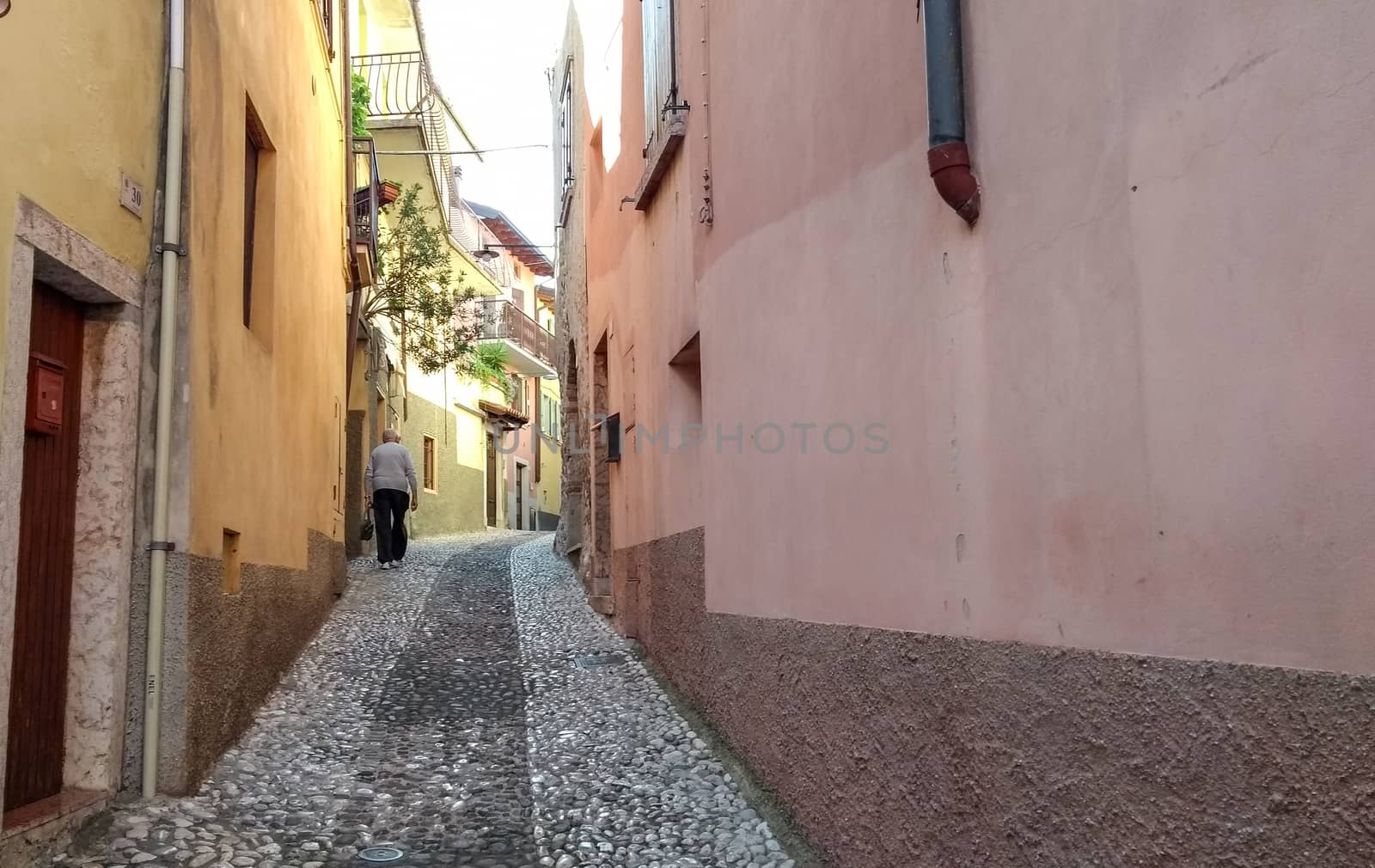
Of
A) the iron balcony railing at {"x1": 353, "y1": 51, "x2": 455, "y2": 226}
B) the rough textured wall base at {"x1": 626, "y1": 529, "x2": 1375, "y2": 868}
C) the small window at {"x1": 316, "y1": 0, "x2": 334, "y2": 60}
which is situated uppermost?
the iron balcony railing at {"x1": 353, "y1": 51, "x2": 455, "y2": 226}

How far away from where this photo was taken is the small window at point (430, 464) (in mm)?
21141

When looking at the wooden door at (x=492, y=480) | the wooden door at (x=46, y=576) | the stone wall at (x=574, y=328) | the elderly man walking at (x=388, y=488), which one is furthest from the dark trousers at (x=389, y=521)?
the wooden door at (x=492, y=480)

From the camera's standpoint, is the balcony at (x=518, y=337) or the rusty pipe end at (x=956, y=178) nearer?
the rusty pipe end at (x=956, y=178)

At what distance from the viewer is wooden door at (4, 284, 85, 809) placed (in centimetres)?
412

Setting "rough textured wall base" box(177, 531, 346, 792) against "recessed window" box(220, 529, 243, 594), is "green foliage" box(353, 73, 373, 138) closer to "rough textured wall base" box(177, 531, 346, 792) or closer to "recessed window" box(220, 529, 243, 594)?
"rough textured wall base" box(177, 531, 346, 792)

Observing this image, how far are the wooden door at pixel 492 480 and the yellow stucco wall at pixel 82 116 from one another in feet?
71.4

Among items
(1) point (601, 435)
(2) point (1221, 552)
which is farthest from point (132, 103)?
(1) point (601, 435)

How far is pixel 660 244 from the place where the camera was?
7477 millimetres

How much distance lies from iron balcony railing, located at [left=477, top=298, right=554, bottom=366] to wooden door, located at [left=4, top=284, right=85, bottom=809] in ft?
65.7

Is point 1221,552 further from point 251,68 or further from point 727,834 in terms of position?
point 251,68

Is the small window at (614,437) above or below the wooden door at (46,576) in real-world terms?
above

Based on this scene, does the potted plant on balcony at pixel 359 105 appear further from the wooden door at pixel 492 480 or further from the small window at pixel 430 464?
the wooden door at pixel 492 480

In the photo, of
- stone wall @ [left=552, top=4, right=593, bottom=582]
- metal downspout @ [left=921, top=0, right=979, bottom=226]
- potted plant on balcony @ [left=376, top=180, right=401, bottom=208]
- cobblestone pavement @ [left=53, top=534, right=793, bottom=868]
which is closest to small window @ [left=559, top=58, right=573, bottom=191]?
stone wall @ [left=552, top=4, right=593, bottom=582]

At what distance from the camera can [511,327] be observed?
87.7 feet
